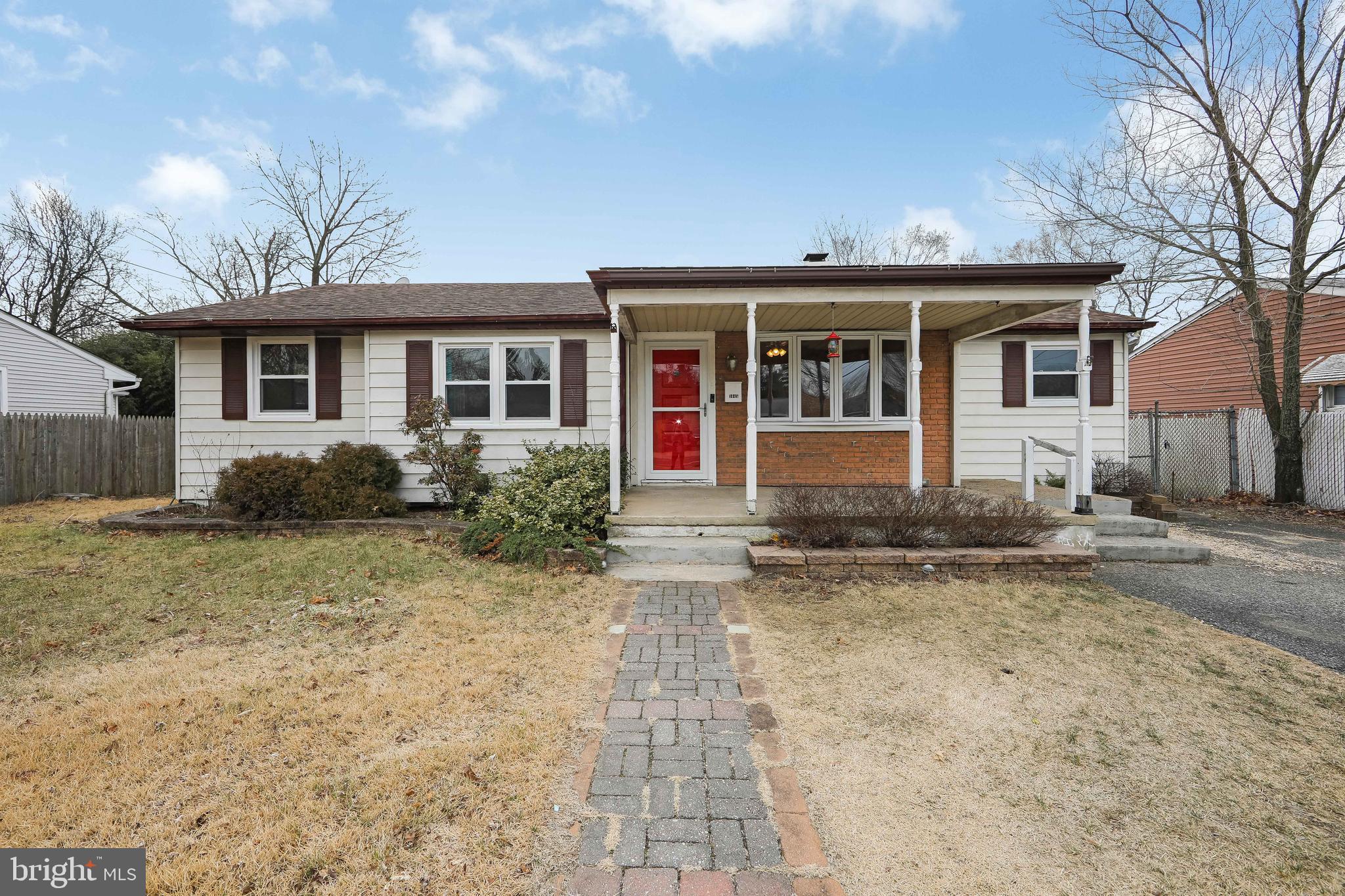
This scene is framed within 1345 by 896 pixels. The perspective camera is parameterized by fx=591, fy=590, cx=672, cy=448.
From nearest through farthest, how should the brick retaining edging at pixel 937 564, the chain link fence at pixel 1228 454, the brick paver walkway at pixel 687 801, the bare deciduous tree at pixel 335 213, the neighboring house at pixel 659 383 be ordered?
the brick paver walkway at pixel 687 801 → the brick retaining edging at pixel 937 564 → the neighboring house at pixel 659 383 → the chain link fence at pixel 1228 454 → the bare deciduous tree at pixel 335 213

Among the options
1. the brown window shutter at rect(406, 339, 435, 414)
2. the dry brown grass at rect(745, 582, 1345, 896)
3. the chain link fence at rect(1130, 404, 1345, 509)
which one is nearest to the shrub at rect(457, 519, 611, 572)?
the dry brown grass at rect(745, 582, 1345, 896)

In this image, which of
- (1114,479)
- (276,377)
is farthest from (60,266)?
(1114,479)

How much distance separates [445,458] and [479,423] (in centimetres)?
96

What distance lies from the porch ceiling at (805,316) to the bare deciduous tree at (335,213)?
15960mm

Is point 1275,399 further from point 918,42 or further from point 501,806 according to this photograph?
point 501,806

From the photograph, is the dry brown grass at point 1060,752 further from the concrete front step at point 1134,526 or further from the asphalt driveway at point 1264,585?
the concrete front step at point 1134,526

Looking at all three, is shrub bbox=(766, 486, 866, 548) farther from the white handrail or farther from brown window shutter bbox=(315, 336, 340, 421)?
brown window shutter bbox=(315, 336, 340, 421)

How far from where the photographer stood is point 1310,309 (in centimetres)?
1353

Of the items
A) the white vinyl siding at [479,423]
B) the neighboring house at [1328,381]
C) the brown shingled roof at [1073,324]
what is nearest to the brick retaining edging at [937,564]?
the white vinyl siding at [479,423]

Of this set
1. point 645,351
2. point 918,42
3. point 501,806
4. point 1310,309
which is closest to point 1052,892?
point 501,806

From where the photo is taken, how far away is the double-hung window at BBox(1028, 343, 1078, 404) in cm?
945

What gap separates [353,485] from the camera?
8.01 metres

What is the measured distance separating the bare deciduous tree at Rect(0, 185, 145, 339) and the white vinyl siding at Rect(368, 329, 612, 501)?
22135 mm

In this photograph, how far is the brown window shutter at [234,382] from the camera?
897cm
